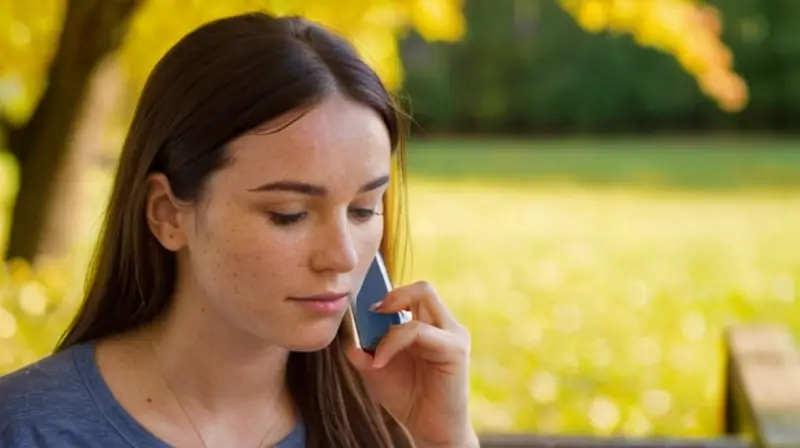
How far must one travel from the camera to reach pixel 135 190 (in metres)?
1.42

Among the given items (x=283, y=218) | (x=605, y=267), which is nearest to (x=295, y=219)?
(x=283, y=218)

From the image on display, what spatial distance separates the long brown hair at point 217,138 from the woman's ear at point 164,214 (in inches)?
0.4

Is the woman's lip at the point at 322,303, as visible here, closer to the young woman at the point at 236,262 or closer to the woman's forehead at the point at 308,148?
the young woman at the point at 236,262

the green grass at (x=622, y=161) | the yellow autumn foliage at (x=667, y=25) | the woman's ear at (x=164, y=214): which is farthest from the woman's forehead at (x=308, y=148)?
the green grass at (x=622, y=161)

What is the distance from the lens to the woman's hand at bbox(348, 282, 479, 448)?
5.11ft

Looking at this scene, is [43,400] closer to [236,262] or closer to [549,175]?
[236,262]

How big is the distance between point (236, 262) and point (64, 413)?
258mm

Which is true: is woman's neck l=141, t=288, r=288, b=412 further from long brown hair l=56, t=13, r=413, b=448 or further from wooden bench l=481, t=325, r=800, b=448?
wooden bench l=481, t=325, r=800, b=448

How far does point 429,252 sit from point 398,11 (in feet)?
13.9

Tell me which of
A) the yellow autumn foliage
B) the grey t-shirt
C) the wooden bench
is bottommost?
the wooden bench

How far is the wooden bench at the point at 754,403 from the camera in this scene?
265 centimetres

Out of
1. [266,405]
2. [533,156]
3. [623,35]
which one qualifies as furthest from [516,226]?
[266,405]

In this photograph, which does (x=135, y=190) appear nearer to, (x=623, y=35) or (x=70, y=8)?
(x=70, y=8)

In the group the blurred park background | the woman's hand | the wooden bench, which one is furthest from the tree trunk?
the woman's hand
